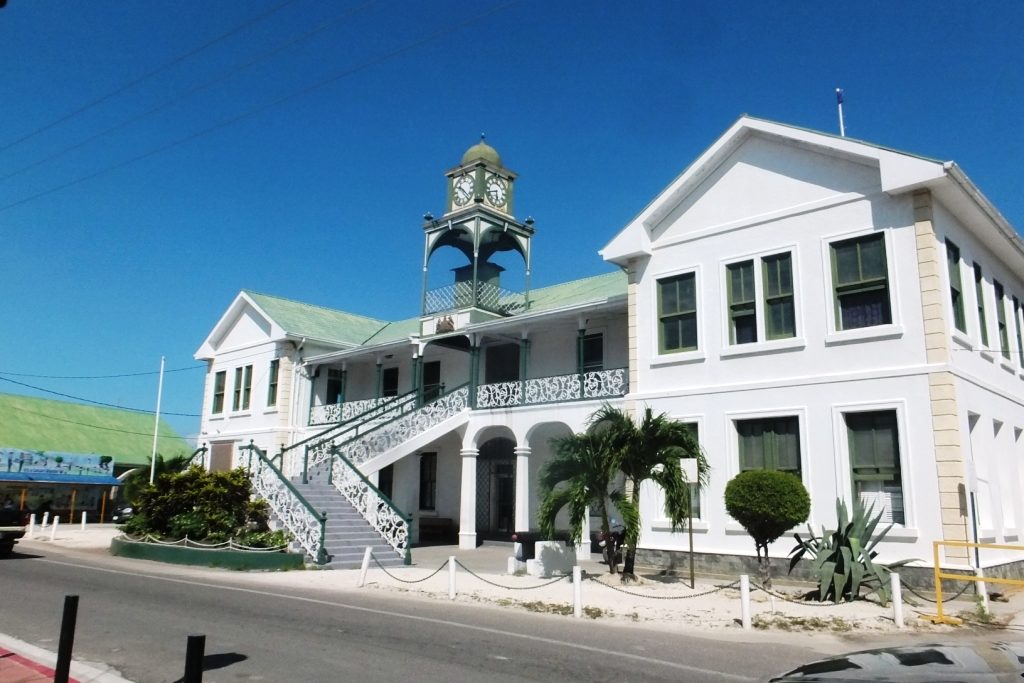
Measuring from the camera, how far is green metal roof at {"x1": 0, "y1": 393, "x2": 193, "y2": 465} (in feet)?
131

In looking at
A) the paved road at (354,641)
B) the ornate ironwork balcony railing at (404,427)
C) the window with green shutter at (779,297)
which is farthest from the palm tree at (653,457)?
the ornate ironwork balcony railing at (404,427)

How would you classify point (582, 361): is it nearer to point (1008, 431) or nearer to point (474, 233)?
point (474, 233)

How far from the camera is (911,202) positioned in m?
15.0

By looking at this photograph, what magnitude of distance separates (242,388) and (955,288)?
27.0m

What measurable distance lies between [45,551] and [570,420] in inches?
615

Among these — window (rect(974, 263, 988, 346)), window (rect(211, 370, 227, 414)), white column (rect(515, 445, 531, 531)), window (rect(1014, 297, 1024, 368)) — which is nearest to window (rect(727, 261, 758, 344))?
window (rect(974, 263, 988, 346))

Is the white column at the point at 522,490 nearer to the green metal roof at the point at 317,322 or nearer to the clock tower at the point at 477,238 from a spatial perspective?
the clock tower at the point at 477,238

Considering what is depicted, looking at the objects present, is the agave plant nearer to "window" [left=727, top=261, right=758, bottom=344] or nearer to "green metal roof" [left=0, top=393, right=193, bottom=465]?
"window" [left=727, top=261, right=758, bottom=344]

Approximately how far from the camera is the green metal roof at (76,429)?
39875 millimetres

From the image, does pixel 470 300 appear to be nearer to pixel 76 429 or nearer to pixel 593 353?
pixel 593 353

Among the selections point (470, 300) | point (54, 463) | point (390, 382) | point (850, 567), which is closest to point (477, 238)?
point (470, 300)

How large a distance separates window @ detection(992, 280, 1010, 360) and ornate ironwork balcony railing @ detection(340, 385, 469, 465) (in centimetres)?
1443

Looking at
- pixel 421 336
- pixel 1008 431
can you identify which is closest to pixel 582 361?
pixel 421 336

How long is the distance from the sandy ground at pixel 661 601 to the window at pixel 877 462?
1807 mm
